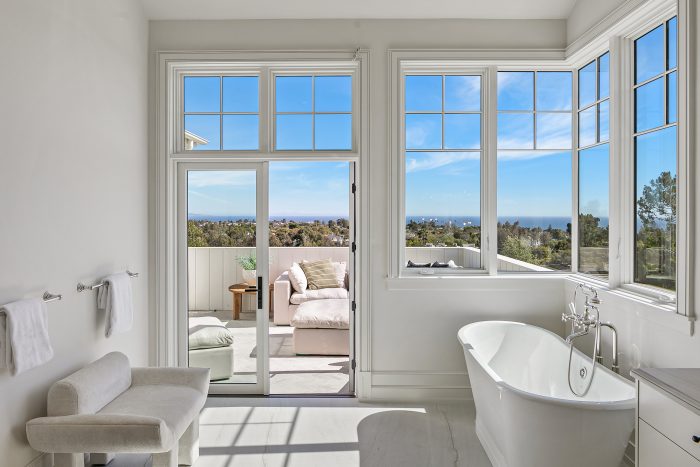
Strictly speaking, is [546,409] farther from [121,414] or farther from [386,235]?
[121,414]

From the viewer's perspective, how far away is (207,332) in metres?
3.66

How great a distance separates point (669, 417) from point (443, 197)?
234cm

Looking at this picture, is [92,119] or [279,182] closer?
[92,119]

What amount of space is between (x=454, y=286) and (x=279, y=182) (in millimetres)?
3031

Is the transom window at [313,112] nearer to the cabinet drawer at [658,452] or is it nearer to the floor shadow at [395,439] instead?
the floor shadow at [395,439]

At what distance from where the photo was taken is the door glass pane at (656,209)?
8.33ft

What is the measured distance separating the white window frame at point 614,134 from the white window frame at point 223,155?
0.23 meters

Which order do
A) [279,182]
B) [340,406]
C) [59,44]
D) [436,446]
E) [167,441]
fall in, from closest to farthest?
1. [167,441]
2. [59,44]
3. [436,446]
4. [340,406]
5. [279,182]

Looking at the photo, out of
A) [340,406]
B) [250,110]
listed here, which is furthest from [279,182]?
[340,406]

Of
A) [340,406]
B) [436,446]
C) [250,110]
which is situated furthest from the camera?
[250,110]

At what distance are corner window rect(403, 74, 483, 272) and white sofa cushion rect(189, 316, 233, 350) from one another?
1.66 m

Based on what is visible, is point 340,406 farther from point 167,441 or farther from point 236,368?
point 167,441

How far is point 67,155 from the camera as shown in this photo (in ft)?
8.00

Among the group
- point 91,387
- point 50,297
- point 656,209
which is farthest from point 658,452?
point 50,297
